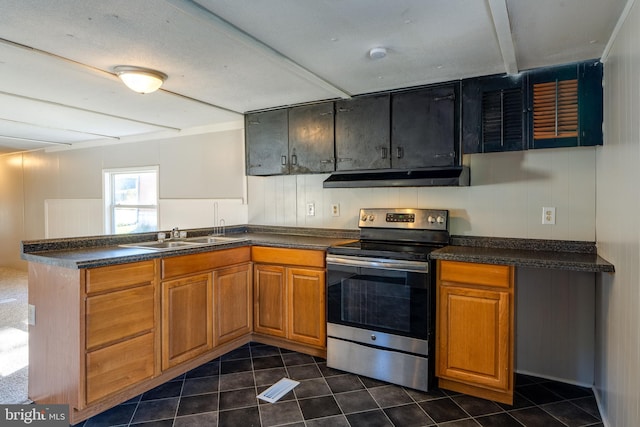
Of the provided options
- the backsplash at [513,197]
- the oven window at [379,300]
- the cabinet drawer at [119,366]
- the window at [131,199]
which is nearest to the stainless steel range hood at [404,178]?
the backsplash at [513,197]

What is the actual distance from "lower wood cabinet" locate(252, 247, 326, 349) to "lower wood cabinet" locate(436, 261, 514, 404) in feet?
2.94

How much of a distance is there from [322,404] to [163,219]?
3.28 metres

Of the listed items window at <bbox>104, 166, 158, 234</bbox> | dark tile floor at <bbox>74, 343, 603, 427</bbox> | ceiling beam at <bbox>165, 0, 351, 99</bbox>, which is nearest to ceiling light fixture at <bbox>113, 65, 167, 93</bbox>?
ceiling beam at <bbox>165, 0, 351, 99</bbox>

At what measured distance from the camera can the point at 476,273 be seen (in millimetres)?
2303

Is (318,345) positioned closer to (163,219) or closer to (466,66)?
(466,66)

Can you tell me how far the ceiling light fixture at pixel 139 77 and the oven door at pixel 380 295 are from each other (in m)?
1.70

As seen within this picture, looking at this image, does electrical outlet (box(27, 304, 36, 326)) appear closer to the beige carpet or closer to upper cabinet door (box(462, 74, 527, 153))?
the beige carpet

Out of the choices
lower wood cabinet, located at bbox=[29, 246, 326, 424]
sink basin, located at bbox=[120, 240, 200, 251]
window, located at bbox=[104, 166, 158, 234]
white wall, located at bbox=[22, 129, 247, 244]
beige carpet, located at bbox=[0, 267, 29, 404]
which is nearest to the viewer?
lower wood cabinet, located at bbox=[29, 246, 326, 424]

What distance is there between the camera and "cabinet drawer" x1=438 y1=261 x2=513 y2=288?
7.30 feet

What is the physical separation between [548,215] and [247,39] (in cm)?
224

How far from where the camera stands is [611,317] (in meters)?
1.98

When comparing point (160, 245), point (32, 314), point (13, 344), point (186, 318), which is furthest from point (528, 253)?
point (13, 344)

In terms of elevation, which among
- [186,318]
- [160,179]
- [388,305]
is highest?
[160,179]

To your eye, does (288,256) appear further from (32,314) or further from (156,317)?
(32,314)
